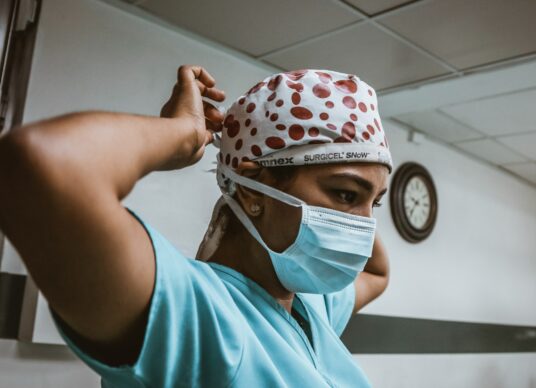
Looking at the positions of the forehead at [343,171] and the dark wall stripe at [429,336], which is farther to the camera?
the dark wall stripe at [429,336]

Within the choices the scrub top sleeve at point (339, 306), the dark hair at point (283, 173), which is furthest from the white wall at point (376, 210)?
the dark hair at point (283, 173)

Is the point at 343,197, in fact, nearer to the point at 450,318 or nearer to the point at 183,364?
the point at 183,364

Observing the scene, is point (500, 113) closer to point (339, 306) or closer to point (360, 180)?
point (339, 306)

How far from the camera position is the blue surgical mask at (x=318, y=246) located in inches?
42.5

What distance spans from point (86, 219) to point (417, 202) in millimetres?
3646

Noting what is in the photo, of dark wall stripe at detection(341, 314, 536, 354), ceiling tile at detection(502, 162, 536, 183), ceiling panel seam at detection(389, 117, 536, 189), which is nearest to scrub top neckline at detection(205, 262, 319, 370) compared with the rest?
dark wall stripe at detection(341, 314, 536, 354)

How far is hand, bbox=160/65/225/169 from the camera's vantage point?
835mm

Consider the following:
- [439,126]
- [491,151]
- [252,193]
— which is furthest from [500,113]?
[252,193]

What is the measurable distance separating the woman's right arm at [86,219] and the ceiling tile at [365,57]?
6.64ft

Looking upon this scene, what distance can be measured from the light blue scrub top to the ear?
0.14m

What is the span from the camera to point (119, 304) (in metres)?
0.65

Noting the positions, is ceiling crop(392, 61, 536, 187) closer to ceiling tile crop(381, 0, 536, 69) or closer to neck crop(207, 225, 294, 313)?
ceiling tile crop(381, 0, 536, 69)

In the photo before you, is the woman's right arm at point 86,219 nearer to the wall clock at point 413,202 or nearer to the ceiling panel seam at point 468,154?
the wall clock at point 413,202

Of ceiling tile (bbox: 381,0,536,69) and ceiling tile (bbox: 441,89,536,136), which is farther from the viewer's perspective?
ceiling tile (bbox: 441,89,536,136)
